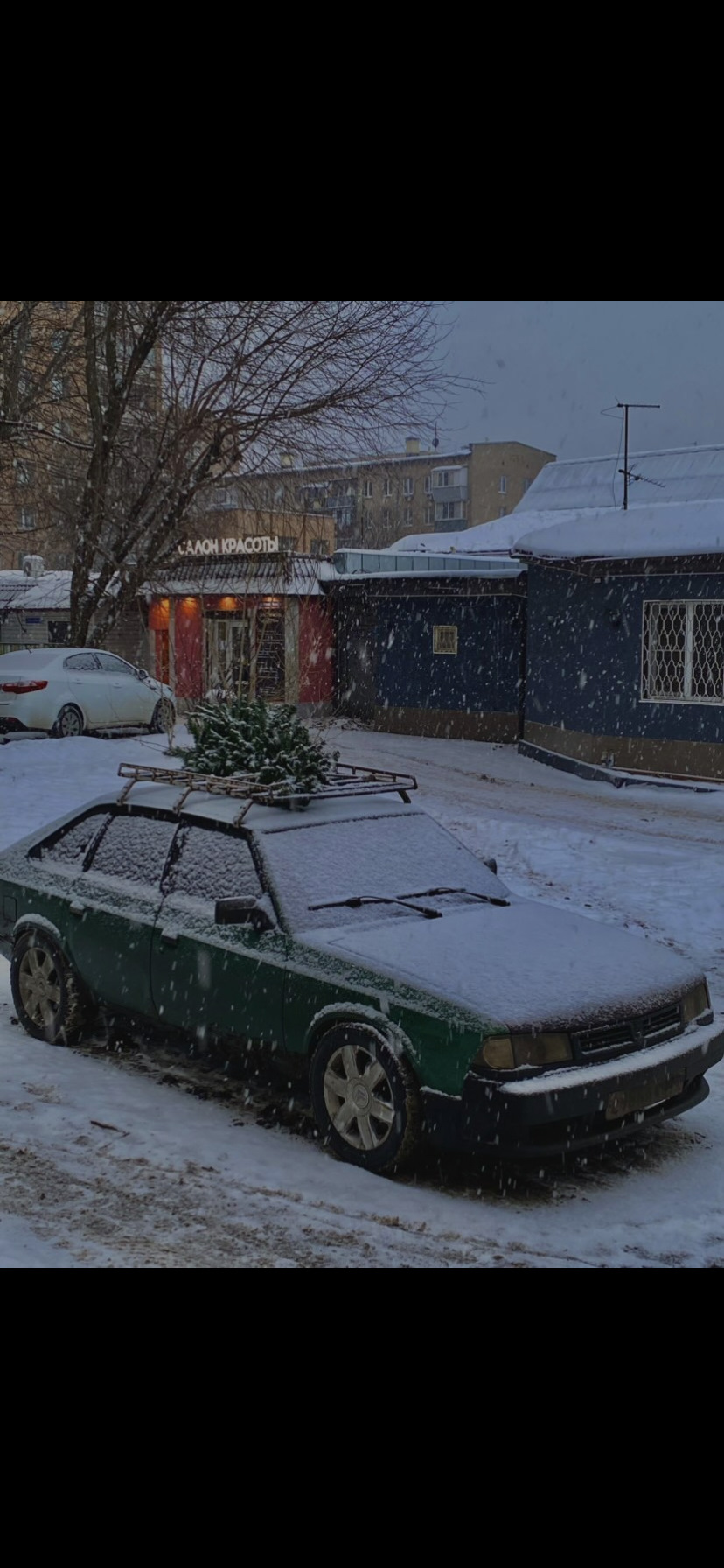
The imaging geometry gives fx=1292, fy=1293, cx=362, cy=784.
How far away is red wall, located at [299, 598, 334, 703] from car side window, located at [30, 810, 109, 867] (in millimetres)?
18743

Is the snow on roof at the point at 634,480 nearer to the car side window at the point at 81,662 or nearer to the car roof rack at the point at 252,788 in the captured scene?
the car side window at the point at 81,662

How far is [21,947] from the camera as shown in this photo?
6.76 metres

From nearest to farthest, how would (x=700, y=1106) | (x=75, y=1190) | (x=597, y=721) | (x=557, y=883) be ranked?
(x=75, y=1190)
(x=700, y=1106)
(x=557, y=883)
(x=597, y=721)

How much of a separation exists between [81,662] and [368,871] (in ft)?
42.1

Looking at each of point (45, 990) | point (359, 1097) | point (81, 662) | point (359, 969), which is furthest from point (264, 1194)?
point (81, 662)

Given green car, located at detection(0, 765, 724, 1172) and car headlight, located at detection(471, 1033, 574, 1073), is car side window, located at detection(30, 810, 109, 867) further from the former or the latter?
car headlight, located at detection(471, 1033, 574, 1073)

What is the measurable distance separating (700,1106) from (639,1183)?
1109 millimetres

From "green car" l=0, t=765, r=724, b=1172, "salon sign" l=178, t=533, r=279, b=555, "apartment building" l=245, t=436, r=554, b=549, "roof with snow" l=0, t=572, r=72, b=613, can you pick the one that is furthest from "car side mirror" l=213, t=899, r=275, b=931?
"apartment building" l=245, t=436, r=554, b=549

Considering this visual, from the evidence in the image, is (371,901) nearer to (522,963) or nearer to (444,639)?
(522,963)

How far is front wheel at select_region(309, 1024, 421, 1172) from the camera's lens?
15.7ft

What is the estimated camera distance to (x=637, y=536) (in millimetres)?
16484
